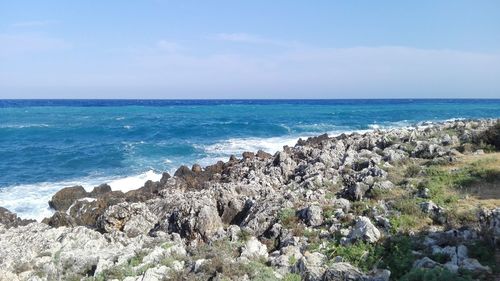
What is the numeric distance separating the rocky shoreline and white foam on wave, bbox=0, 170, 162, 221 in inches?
102

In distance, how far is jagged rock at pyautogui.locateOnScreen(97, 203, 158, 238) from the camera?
1545 cm

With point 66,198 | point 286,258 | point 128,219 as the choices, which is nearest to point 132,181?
point 66,198

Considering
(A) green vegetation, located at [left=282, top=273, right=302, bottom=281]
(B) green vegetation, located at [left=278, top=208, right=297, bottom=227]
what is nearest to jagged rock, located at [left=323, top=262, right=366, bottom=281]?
(A) green vegetation, located at [left=282, top=273, right=302, bottom=281]

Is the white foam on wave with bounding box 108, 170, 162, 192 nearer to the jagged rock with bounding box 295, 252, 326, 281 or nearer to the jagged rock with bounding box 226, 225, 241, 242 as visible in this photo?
the jagged rock with bounding box 226, 225, 241, 242

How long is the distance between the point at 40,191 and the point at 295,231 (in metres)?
18.7

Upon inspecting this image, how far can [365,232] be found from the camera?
37.7 feet

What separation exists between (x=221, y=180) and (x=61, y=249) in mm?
10916

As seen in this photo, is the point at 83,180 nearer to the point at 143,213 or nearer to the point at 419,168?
the point at 143,213

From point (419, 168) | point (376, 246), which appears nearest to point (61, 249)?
point (376, 246)

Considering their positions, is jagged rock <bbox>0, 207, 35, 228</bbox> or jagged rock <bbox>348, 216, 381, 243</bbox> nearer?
jagged rock <bbox>348, 216, 381, 243</bbox>

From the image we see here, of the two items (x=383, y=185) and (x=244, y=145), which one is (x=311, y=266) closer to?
(x=383, y=185)

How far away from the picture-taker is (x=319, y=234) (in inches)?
490

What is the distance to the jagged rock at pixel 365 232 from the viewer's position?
1140 cm

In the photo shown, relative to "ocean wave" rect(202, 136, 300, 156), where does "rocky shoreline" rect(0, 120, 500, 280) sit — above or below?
above
